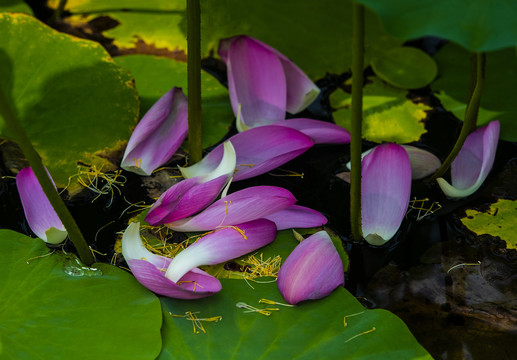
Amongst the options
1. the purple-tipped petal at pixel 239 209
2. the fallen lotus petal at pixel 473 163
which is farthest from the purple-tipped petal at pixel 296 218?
the fallen lotus petal at pixel 473 163

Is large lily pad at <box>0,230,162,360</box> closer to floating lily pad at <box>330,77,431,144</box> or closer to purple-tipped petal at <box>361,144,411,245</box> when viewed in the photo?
purple-tipped petal at <box>361,144,411,245</box>

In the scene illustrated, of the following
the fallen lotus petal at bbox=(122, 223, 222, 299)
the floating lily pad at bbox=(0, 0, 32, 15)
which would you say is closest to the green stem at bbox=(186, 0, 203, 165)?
the fallen lotus petal at bbox=(122, 223, 222, 299)

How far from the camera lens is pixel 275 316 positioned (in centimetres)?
87

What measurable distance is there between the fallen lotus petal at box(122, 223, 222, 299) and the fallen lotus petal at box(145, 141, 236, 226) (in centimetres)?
7

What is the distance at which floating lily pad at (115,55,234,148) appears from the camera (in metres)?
1.26

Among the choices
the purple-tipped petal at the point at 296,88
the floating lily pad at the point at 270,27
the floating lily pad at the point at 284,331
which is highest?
the floating lily pad at the point at 270,27

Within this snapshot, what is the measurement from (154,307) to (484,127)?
2.40ft

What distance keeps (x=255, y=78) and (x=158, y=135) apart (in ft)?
0.79

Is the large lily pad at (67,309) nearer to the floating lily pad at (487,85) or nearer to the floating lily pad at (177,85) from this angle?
the floating lily pad at (177,85)

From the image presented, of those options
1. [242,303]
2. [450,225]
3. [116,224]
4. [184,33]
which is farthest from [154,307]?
Result: [184,33]

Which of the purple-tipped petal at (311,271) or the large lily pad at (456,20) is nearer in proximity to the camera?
the large lily pad at (456,20)

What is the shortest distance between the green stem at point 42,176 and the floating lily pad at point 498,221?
650mm

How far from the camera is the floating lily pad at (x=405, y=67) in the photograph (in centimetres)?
137

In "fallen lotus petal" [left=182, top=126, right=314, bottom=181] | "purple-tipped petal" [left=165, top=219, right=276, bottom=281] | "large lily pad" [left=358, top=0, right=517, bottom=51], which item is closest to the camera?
"large lily pad" [left=358, top=0, right=517, bottom=51]
